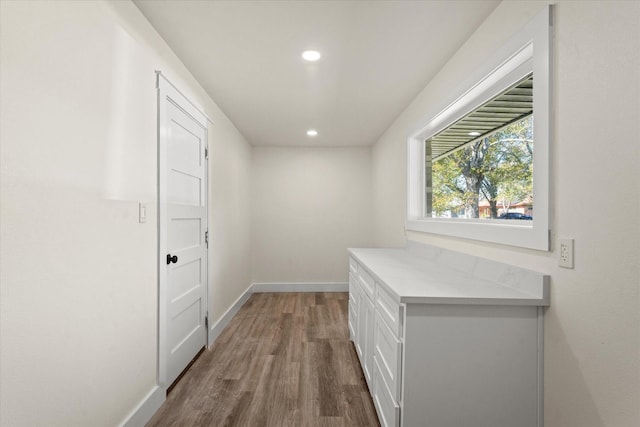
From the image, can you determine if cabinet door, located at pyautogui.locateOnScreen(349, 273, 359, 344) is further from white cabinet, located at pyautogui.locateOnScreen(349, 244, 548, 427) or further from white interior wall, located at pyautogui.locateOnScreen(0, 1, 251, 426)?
white interior wall, located at pyautogui.locateOnScreen(0, 1, 251, 426)

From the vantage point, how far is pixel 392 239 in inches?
158

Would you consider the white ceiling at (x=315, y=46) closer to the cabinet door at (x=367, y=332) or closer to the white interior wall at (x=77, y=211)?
the white interior wall at (x=77, y=211)

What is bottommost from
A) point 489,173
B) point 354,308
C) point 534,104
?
point 354,308

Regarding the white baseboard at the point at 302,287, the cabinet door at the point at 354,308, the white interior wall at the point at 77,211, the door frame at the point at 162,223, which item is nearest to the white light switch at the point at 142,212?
the white interior wall at the point at 77,211

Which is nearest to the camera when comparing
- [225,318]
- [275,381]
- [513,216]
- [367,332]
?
[513,216]

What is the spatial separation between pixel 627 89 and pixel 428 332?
1146mm

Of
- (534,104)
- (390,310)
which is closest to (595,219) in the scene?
(534,104)

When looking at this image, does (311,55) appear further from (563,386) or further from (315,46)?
(563,386)

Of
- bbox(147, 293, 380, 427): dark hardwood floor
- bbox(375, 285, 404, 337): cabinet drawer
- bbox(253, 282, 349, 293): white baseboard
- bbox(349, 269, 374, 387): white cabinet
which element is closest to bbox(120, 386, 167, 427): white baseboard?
bbox(147, 293, 380, 427): dark hardwood floor

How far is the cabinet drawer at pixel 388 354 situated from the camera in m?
1.53

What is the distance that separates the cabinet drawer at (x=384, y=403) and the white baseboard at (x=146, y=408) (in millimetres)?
1368

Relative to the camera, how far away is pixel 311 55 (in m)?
2.34

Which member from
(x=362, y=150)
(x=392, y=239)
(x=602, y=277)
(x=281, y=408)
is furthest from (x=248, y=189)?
(x=602, y=277)

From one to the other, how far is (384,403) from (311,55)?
2.25 meters
